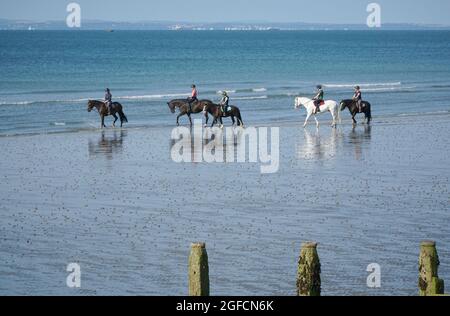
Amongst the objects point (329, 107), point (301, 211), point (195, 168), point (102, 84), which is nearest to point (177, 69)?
point (102, 84)

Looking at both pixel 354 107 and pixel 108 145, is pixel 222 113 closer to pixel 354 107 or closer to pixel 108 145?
pixel 354 107

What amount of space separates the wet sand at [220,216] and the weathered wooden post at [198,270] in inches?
163

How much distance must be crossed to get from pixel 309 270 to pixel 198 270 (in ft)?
5.09

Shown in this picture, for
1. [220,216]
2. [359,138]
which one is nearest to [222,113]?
[359,138]

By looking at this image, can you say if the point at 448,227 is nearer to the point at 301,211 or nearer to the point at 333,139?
the point at 301,211

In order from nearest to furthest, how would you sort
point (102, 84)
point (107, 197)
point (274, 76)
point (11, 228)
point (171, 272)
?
point (171, 272)
point (11, 228)
point (107, 197)
point (102, 84)
point (274, 76)

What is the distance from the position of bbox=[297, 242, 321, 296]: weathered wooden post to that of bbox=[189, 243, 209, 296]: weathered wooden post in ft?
4.43

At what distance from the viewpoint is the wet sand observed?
18469 mm

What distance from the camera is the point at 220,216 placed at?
2398 centimetres

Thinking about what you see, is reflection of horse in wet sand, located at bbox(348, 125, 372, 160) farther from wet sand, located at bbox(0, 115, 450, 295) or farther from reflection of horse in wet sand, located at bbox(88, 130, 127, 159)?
reflection of horse in wet sand, located at bbox(88, 130, 127, 159)

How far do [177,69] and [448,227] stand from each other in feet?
312

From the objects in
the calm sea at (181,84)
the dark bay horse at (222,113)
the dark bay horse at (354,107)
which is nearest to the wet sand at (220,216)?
the dark bay horse at (222,113)

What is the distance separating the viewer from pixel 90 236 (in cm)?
2197

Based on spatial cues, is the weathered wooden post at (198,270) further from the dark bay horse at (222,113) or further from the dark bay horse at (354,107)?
the dark bay horse at (354,107)
